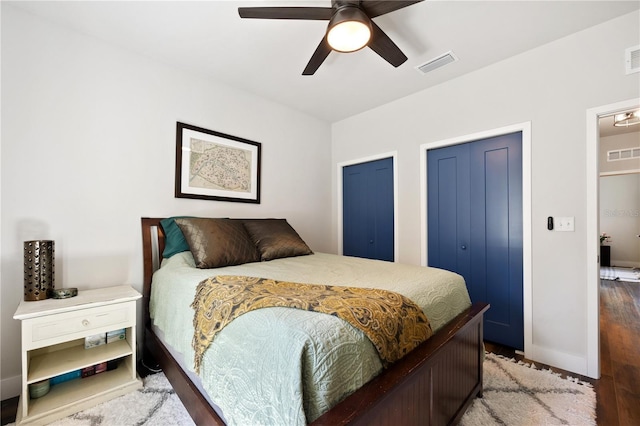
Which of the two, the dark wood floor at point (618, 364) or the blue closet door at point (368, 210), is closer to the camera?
the dark wood floor at point (618, 364)

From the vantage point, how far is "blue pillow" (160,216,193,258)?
2156 millimetres

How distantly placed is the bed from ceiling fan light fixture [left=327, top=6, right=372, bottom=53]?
1.49 meters

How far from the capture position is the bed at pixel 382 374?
88 centimetres

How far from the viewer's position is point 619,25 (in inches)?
76.2

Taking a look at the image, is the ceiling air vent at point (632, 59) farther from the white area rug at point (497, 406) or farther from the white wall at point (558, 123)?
the white area rug at point (497, 406)

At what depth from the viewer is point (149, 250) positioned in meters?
2.20

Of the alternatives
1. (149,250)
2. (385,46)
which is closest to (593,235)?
(385,46)

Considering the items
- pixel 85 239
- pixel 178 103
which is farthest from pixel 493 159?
pixel 85 239

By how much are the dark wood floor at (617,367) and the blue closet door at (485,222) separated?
40cm

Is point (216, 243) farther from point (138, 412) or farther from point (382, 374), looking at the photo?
point (382, 374)

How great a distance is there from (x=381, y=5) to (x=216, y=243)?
1934 mm

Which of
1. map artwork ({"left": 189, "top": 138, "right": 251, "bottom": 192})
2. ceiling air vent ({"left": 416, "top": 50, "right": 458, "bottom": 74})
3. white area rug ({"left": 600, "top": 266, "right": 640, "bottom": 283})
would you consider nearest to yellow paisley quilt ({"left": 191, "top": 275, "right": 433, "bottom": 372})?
map artwork ({"left": 189, "top": 138, "right": 251, "bottom": 192})

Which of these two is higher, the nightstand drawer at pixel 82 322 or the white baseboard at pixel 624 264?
the nightstand drawer at pixel 82 322

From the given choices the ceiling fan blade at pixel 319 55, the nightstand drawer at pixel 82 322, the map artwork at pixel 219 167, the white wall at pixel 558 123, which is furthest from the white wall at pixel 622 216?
the nightstand drawer at pixel 82 322
